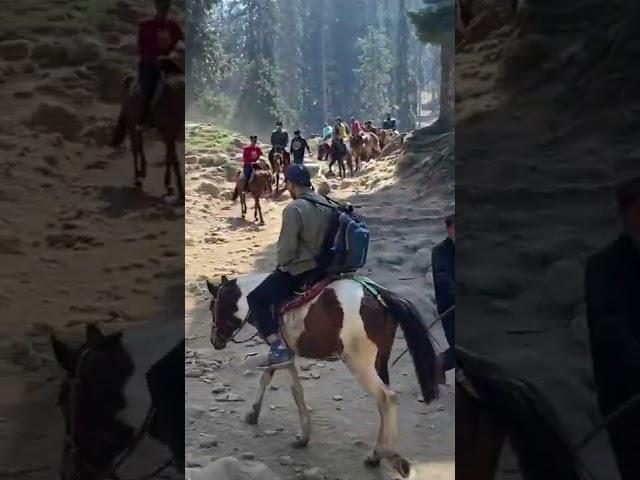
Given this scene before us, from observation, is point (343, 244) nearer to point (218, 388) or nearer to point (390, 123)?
point (390, 123)

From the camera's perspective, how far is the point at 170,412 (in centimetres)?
333

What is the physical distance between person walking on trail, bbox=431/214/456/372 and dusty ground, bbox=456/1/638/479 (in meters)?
0.30

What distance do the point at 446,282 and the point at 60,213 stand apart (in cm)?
178

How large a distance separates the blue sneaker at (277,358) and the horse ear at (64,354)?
0.86 meters

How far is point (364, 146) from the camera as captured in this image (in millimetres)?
3674

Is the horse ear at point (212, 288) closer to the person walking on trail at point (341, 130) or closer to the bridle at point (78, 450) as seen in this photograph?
the bridle at point (78, 450)

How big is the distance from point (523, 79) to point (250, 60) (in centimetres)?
133

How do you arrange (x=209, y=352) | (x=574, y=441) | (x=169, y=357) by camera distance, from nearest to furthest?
(x=574, y=441)
(x=169, y=357)
(x=209, y=352)

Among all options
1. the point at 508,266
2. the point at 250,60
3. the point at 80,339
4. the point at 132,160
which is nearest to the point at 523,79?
the point at 508,266

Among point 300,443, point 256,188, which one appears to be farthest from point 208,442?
point 256,188

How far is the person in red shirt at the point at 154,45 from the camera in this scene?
3.17 m

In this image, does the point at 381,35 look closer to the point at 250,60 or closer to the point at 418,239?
the point at 250,60

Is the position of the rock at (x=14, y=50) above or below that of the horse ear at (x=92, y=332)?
above

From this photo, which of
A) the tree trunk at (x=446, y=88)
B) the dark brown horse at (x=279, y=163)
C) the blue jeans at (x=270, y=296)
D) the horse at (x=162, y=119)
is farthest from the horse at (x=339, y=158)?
the horse at (x=162, y=119)
